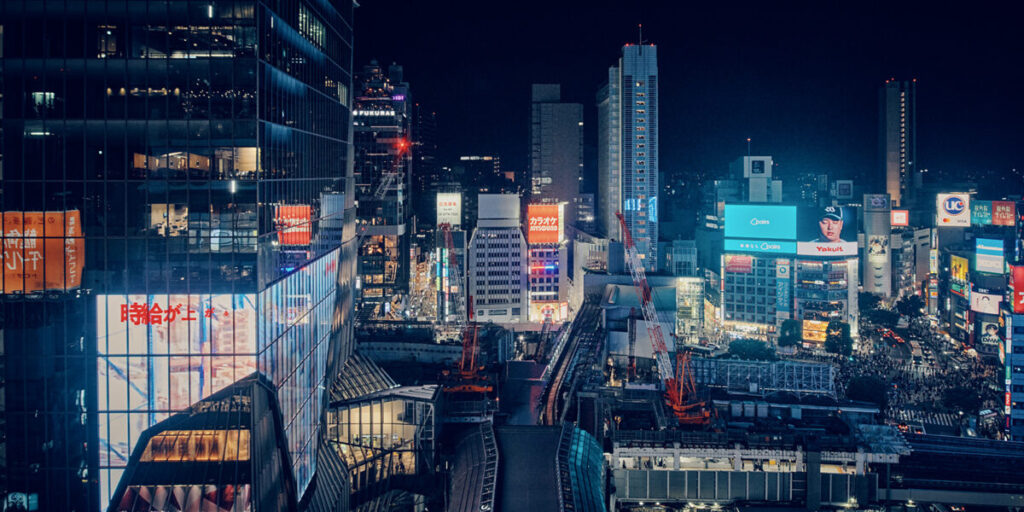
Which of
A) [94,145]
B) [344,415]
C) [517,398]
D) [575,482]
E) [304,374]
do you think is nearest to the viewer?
[94,145]

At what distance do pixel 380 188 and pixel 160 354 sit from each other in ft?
195

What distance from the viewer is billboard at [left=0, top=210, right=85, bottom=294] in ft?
49.5

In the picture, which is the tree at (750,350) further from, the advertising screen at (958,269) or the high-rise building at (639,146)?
the high-rise building at (639,146)

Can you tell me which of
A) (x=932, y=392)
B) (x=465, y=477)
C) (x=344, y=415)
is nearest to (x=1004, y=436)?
(x=932, y=392)

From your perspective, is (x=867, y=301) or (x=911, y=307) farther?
(x=867, y=301)

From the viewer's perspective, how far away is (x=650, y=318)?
213 ft

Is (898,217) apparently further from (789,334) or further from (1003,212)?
(789,334)

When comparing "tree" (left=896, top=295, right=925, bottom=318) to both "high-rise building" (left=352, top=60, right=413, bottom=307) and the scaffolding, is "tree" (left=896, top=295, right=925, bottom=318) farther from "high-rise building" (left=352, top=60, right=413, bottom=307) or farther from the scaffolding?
"high-rise building" (left=352, top=60, right=413, bottom=307)

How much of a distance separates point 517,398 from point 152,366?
30390 millimetres

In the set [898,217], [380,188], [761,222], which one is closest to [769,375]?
[761,222]

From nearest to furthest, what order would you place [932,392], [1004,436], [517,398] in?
1. [1004,436]
2. [517,398]
3. [932,392]

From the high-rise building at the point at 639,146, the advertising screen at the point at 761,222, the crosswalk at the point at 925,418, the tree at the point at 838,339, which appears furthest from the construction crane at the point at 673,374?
the high-rise building at the point at 639,146

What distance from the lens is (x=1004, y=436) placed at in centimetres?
3844

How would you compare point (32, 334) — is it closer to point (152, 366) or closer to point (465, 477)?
point (152, 366)
